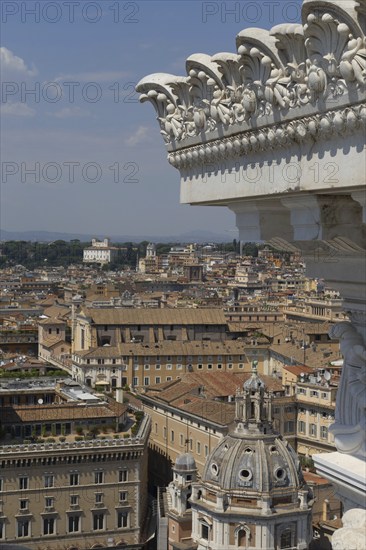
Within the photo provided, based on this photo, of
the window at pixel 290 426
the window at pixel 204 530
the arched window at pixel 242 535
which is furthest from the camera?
the window at pixel 290 426

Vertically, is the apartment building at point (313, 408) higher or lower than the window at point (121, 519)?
higher

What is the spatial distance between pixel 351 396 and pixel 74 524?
1781cm

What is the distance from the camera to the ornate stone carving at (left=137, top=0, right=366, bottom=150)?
1530 millimetres

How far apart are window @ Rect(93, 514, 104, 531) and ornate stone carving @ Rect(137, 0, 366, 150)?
17.7m

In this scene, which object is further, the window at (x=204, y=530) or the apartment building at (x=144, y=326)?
the apartment building at (x=144, y=326)

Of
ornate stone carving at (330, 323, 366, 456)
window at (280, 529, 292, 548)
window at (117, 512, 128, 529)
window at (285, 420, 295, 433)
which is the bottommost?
window at (117, 512, 128, 529)

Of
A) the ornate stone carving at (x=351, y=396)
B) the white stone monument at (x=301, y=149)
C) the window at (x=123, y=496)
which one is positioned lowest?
the window at (x=123, y=496)

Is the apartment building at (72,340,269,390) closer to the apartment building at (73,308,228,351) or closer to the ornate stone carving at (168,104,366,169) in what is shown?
the apartment building at (73,308,228,351)

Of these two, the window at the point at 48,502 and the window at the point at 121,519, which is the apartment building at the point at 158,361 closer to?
the window at the point at 121,519

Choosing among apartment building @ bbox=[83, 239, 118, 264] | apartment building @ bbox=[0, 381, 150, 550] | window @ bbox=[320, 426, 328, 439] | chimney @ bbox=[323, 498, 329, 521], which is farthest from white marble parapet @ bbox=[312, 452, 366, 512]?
apartment building @ bbox=[83, 239, 118, 264]

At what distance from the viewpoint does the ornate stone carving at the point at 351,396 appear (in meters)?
1.89

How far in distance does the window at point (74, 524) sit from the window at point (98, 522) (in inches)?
12.6

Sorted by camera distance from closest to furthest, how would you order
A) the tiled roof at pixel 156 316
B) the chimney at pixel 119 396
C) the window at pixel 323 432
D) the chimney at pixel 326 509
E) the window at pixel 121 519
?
the chimney at pixel 326 509 → the window at pixel 121 519 → the window at pixel 323 432 → the chimney at pixel 119 396 → the tiled roof at pixel 156 316

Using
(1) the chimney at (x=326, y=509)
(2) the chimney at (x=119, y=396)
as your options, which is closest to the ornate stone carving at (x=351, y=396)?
(1) the chimney at (x=326, y=509)
